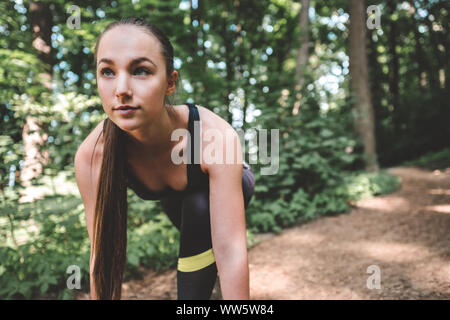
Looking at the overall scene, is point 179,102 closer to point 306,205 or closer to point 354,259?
point 354,259

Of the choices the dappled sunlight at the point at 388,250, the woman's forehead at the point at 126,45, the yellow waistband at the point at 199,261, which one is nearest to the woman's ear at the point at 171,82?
the woman's forehead at the point at 126,45

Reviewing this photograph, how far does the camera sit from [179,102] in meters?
2.31

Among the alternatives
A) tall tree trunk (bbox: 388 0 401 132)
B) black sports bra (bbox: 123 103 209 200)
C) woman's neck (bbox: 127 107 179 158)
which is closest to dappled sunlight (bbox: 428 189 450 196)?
black sports bra (bbox: 123 103 209 200)

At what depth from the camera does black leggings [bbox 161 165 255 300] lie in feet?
4.22

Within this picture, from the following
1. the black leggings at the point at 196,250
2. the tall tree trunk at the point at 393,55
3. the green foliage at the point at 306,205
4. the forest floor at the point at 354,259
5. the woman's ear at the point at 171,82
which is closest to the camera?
the woman's ear at the point at 171,82

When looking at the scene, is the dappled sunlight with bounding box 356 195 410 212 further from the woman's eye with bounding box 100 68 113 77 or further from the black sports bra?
the woman's eye with bounding box 100 68 113 77

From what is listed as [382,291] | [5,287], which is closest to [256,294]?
[382,291]

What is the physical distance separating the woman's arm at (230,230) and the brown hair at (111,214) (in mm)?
436

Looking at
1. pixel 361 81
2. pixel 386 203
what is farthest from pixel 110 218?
pixel 361 81

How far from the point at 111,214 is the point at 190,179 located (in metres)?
0.38

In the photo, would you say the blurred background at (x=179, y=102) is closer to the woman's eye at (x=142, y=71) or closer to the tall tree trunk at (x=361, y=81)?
the tall tree trunk at (x=361, y=81)

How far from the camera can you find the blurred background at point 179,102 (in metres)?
2.72

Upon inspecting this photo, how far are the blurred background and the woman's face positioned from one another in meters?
0.64
